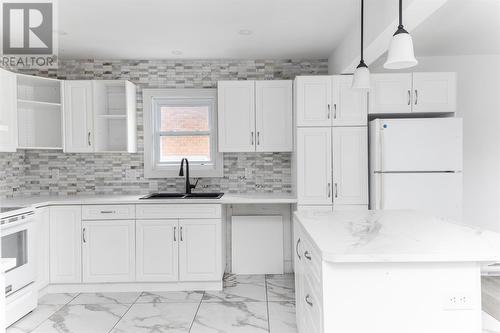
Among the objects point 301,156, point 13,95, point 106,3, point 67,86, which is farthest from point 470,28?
point 13,95

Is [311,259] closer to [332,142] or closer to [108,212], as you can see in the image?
[332,142]

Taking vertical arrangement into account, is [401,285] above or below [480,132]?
below

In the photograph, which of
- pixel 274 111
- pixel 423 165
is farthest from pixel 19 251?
pixel 423 165

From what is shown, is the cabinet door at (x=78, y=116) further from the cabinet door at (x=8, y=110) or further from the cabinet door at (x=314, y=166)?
the cabinet door at (x=314, y=166)

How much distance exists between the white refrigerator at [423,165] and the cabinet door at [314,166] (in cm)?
52

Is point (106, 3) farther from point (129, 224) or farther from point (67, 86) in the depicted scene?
point (129, 224)

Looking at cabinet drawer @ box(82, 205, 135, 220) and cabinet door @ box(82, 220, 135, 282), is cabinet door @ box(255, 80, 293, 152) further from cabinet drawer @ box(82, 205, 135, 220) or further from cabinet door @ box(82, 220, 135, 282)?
cabinet door @ box(82, 220, 135, 282)

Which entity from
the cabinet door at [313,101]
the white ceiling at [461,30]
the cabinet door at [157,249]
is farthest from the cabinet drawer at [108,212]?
the white ceiling at [461,30]

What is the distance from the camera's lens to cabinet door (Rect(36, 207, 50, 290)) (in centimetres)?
330

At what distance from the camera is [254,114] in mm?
3764

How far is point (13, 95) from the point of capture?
11.4 ft

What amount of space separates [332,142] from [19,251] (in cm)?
300

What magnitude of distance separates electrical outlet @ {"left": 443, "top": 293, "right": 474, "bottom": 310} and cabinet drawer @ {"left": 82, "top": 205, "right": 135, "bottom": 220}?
9.18 ft

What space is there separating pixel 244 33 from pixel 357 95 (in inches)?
49.8
